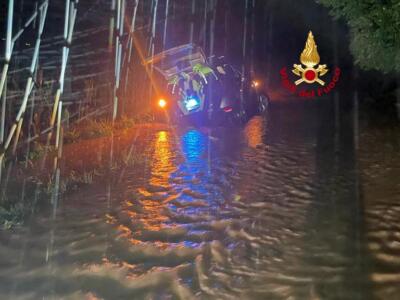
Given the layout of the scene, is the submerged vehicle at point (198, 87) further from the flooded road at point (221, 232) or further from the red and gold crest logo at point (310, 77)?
the red and gold crest logo at point (310, 77)

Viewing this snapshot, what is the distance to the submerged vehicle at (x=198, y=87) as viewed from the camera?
1130cm

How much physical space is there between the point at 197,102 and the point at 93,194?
204 inches

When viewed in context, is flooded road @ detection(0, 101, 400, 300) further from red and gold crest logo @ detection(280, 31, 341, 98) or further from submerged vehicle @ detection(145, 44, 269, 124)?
red and gold crest logo @ detection(280, 31, 341, 98)

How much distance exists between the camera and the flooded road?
4359 mm

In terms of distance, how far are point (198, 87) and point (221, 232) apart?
20.7 ft

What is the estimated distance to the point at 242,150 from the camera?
962cm

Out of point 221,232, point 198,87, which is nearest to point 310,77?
point 198,87

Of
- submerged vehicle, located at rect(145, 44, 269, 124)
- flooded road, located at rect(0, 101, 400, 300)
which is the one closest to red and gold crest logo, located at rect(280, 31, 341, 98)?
submerged vehicle, located at rect(145, 44, 269, 124)

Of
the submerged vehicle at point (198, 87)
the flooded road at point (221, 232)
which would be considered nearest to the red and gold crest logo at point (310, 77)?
the submerged vehicle at point (198, 87)

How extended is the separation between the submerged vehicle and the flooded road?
2385mm

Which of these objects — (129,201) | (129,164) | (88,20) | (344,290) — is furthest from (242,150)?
(344,290)

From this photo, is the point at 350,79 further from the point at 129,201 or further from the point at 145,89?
the point at 129,201

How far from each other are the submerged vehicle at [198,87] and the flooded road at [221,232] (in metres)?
2.39

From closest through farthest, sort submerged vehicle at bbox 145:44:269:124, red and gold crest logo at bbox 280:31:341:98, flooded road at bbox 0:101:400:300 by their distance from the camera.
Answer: flooded road at bbox 0:101:400:300 < submerged vehicle at bbox 145:44:269:124 < red and gold crest logo at bbox 280:31:341:98
